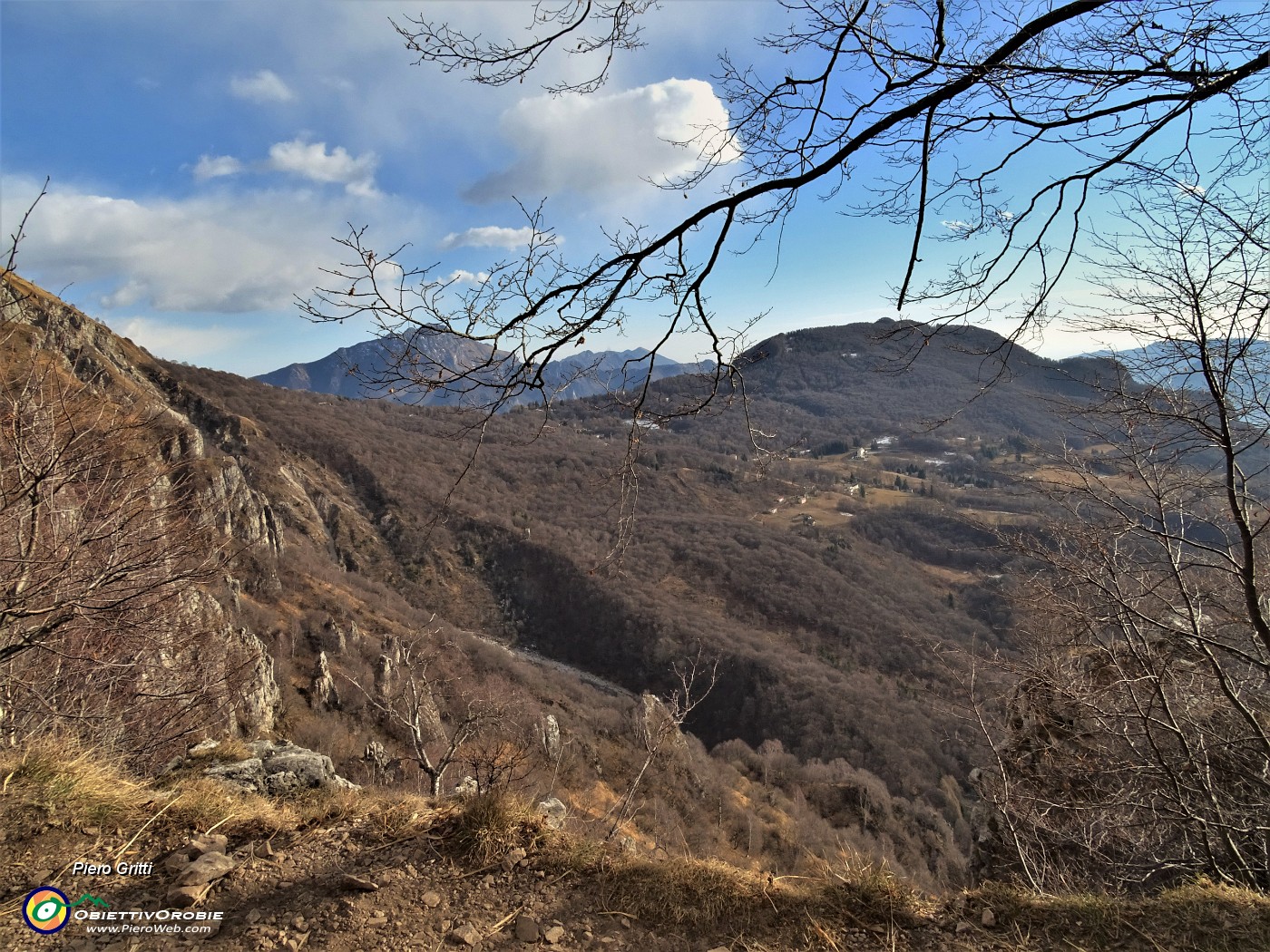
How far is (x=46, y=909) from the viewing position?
2662 mm

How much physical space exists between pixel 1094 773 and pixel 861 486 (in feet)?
438

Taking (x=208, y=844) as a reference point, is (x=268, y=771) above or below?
below

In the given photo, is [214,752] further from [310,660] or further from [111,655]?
[310,660]

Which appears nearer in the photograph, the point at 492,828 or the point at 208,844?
the point at 208,844

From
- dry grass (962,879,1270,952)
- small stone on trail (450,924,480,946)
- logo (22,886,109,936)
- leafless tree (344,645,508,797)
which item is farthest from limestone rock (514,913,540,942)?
leafless tree (344,645,508,797)

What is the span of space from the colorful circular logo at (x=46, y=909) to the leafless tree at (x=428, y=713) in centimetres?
299

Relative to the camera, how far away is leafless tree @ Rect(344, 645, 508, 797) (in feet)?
31.6

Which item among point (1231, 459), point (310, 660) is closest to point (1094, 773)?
point (1231, 459)

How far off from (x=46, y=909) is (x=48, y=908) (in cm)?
1

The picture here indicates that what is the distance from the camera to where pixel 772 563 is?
86562mm

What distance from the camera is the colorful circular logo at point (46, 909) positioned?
258 centimetres

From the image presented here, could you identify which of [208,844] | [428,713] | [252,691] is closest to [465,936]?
[208,844]

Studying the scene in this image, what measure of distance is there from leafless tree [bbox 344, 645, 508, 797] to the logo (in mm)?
2964

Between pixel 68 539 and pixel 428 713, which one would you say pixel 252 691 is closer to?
pixel 428 713
